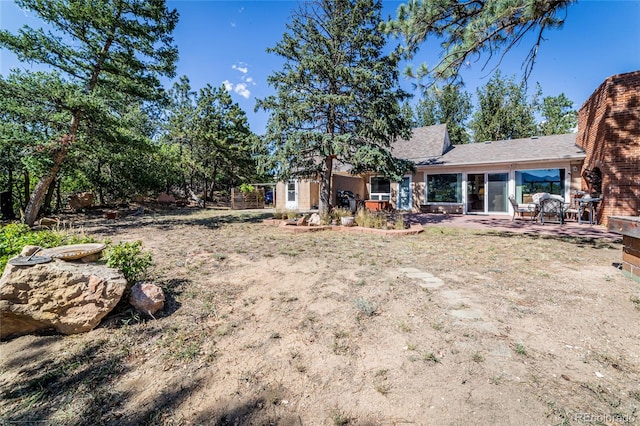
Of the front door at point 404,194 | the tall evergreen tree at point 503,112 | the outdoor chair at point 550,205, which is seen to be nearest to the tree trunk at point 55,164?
the front door at point 404,194

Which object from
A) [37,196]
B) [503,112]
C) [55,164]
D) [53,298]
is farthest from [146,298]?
[503,112]

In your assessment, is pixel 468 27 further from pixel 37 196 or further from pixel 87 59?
pixel 37 196

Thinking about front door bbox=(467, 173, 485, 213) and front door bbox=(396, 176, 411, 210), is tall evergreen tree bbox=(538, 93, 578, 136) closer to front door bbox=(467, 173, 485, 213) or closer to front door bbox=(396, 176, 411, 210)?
front door bbox=(467, 173, 485, 213)

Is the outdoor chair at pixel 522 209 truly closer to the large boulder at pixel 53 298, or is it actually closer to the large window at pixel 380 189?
the large window at pixel 380 189

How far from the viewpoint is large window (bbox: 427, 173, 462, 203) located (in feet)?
47.0

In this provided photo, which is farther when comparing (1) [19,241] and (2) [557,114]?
(2) [557,114]

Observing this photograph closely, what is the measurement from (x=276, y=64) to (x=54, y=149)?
7781mm

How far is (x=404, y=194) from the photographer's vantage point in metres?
15.9

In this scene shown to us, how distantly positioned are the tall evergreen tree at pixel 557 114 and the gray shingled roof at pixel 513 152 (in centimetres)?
1937

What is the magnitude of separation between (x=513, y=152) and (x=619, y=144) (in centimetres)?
481

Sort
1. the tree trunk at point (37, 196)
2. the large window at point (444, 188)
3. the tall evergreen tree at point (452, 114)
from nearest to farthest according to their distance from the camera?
1. the tree trunk at point (37, 196)
2. the large window at point (444, 188)
3. the tall evergreen tree at point (452, 114)

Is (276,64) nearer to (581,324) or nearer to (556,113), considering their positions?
(581,324)

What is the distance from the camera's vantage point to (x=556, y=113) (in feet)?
97.3

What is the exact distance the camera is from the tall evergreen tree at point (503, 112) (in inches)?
1033
